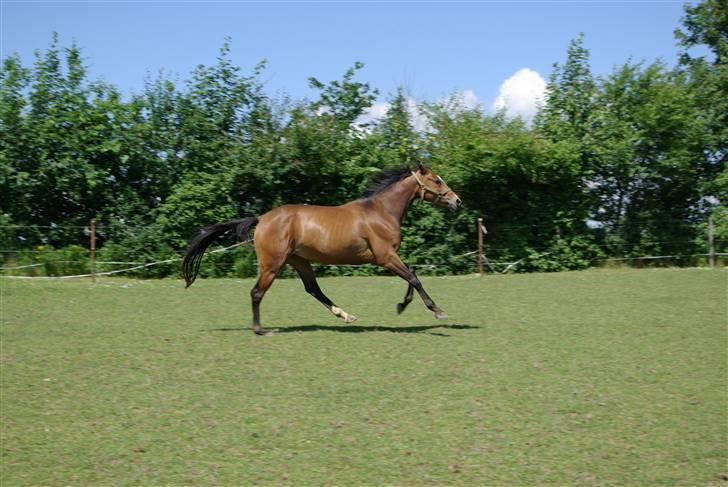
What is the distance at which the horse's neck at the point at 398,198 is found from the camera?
9930mm

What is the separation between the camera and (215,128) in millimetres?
19484

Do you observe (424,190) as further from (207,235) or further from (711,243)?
(711,243)

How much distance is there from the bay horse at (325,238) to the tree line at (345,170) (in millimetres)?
7822

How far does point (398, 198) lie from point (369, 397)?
4.16 m

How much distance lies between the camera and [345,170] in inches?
746

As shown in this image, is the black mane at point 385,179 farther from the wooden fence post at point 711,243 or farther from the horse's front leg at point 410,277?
the wooden fence post at point 711,243

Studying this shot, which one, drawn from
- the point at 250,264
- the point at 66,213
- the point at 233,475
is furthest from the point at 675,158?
the point at 233,475

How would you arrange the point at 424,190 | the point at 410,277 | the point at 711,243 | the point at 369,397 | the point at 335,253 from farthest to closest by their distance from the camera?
the point at 711,243 < the point at 424,190 < the point at 335,253 < the point at 410,277 < the point at 369,397

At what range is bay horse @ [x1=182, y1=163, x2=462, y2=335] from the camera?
9461 mm

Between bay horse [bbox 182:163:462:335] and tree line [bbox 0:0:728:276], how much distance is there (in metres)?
7.82

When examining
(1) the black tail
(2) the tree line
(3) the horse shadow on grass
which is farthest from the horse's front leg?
(2) the tree line

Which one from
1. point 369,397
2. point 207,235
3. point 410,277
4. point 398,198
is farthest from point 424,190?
point 369,397

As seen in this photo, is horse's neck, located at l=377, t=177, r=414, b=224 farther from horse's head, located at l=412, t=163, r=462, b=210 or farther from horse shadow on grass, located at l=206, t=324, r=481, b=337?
horse shadow on grass, located at l=206, t=324, r=481, b=337

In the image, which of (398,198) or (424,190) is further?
(424,190)
